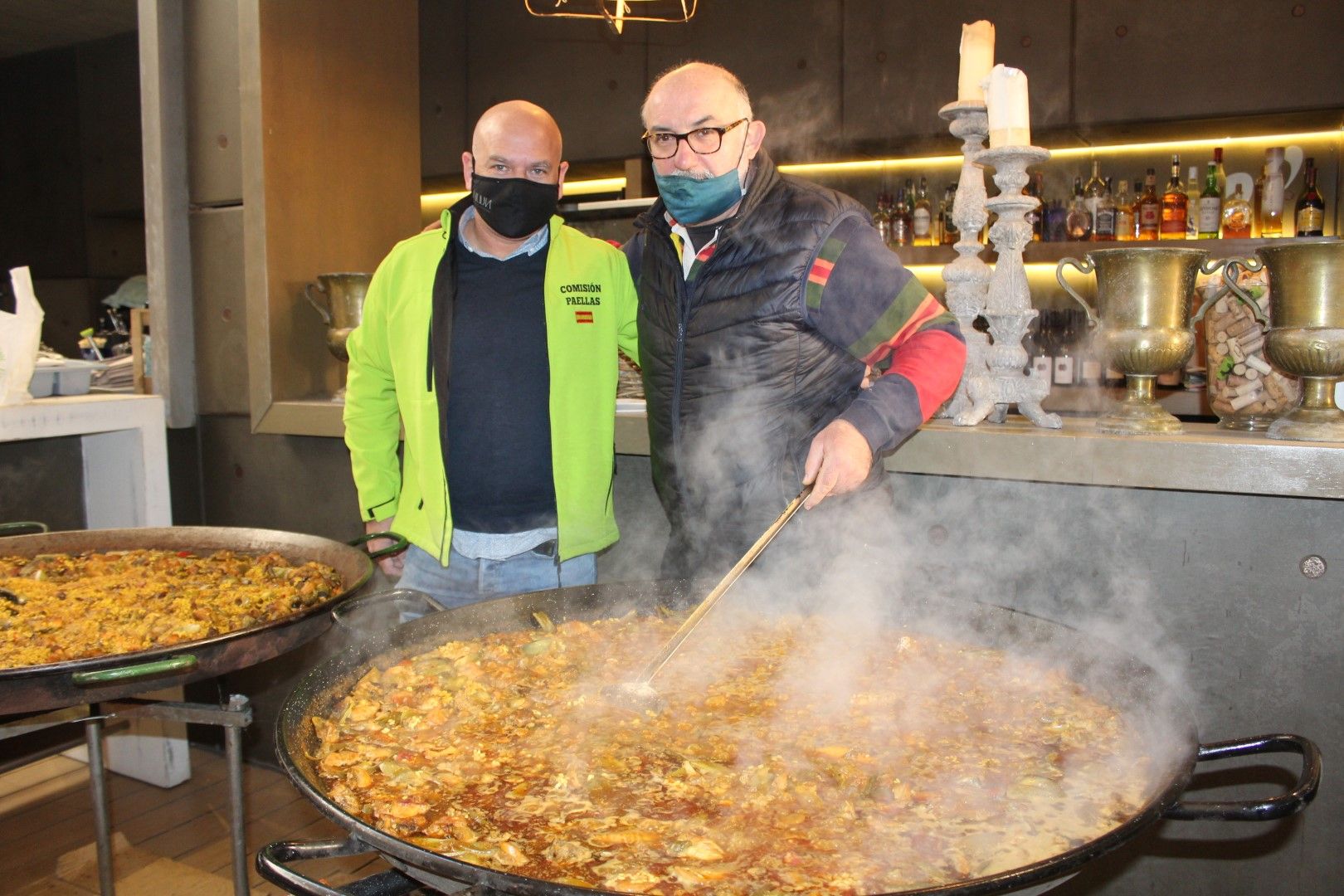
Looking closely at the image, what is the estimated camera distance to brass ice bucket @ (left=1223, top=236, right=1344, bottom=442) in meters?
1.96

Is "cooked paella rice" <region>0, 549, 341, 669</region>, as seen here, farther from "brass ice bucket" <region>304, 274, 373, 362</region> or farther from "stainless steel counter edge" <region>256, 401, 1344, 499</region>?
"stainless steel counter edge" <region>256, 401, 1344, 499</region>

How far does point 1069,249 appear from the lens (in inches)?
192

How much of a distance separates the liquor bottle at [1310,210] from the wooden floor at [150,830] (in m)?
4.87

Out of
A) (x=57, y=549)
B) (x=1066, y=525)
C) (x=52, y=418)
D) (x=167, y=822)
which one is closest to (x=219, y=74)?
(x=52, y=418)

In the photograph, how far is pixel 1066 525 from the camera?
2.24 m

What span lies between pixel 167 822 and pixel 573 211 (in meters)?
3.93

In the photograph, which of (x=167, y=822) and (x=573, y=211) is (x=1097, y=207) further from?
(x=167, y=822)

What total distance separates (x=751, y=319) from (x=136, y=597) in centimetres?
136

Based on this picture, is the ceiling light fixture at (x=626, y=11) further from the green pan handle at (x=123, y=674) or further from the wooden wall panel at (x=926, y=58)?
the wooden wall panel at (x=926, y=58)

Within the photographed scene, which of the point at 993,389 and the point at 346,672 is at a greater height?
the point at 993,389

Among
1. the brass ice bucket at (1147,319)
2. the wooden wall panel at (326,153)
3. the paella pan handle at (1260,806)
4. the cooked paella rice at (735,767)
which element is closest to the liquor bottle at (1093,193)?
the brass ice bucket at (1147,319)

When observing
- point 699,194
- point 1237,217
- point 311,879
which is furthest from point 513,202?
point 1237,217

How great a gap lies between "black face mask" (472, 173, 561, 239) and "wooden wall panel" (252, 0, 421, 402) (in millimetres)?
1541

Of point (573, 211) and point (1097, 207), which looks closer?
point (1097, 207)
